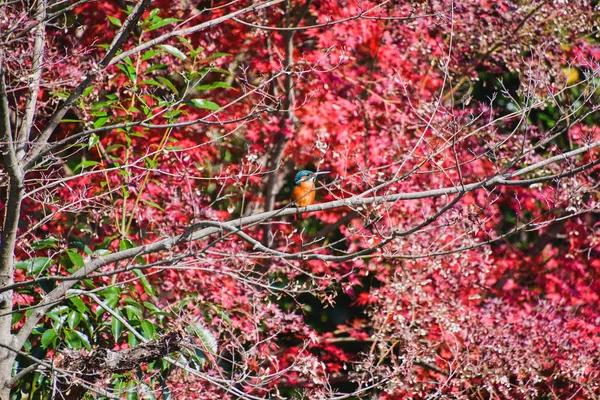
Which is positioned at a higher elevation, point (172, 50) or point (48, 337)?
point (172, 50)

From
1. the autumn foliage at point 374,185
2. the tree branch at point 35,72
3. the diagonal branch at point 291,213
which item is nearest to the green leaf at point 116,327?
the diagonal branch at point 291,213

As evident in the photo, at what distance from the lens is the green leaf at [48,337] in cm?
378

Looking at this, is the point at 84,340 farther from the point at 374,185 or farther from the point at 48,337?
the point at 374,185

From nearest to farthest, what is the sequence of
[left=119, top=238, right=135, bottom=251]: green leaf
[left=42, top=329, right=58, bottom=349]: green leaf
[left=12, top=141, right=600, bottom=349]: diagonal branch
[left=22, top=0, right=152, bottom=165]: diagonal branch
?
[left=12, top=141, right=600, bottom=349]: diagonal branch, [left=22, top=0, right=152, bottom=165]: diagonal branch, [left=42, top=329, right=58, bottom=349]: green leaf, [left=119, top=238, right=135, bottom=251]: green leaf

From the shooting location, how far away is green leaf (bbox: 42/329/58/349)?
3.78 m

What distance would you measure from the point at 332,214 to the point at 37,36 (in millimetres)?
3084

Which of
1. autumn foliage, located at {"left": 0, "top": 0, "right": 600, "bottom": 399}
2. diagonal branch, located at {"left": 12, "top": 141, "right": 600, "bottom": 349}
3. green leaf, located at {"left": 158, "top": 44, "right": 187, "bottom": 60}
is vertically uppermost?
green leaf, located at {"left": 158, "top": 44, "right": 187, "bottom": 60}

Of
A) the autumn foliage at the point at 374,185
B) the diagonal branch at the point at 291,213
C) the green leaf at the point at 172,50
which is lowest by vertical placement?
the autumn foliage at the point at 374,185

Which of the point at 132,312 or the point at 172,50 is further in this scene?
the point at 132,312

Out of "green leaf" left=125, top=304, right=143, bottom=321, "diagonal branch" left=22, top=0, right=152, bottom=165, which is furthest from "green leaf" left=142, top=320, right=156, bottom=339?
"diagonal branch" left=22, top=0, right=152, bottom=165

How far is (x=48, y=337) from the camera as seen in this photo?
3.80 metres

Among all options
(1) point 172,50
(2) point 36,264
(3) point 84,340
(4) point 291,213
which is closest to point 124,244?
(2) point 36,264

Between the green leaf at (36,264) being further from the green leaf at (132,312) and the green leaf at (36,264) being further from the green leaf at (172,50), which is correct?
the green leaf at (172,50)

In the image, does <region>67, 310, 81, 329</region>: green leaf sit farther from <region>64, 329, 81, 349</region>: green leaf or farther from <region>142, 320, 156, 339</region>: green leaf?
<region>142, 320, 156, 339</region>: green leaf
